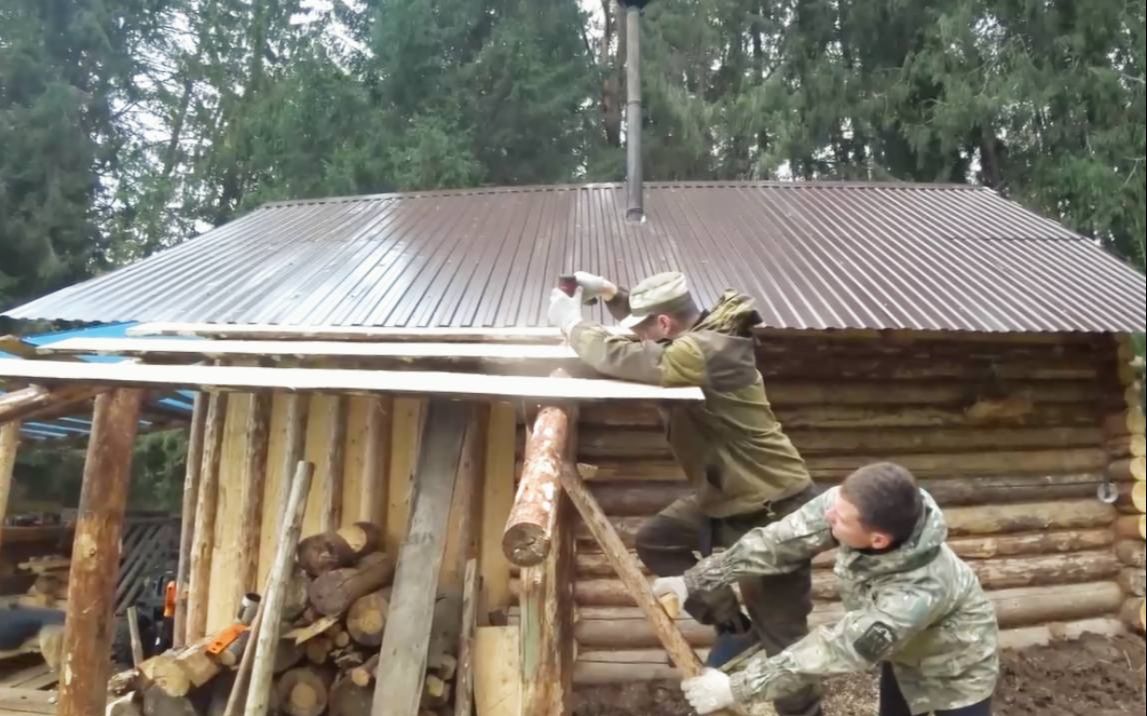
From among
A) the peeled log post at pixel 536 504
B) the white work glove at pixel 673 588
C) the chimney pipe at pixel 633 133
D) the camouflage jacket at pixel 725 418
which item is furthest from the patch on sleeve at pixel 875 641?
the chimney pipe at pixel 633 133

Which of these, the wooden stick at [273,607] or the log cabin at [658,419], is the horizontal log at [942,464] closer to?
the log cabin at [658,419]

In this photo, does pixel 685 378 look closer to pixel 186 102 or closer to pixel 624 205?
pixel 624 205

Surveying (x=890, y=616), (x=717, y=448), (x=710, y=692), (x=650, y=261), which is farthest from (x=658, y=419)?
(x=890, y=616)

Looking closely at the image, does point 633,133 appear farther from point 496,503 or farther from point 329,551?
point 329,551

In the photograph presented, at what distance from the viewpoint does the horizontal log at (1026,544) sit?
22.9 feet

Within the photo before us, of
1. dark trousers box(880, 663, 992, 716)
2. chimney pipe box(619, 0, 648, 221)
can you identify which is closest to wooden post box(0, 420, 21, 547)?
dark trousers box(880, 663, 992, 716)

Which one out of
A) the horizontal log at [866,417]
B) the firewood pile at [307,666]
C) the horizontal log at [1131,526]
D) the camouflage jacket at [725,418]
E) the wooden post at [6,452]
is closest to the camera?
the camouflage jacket at [725,418]

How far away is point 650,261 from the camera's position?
7.31m

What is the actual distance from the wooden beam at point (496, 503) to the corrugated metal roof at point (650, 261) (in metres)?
0.77

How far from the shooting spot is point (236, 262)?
27.0 ft

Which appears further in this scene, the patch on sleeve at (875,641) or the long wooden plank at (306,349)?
the long wooden plank at (306,349)

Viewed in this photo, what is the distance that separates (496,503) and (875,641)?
12.0 feet

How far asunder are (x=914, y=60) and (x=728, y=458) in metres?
11.7

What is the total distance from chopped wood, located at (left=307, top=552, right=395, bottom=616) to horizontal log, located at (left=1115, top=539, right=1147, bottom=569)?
19.9 ft
